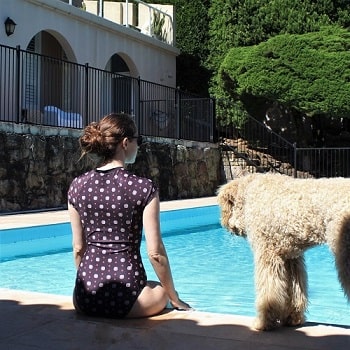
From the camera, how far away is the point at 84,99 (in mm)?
14125

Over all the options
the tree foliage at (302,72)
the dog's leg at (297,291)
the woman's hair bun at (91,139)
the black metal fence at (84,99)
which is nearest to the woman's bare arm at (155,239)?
the woman's hair bun at (91,139)

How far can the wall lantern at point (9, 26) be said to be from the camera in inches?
516

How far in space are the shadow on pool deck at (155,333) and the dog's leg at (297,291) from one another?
0.24ft

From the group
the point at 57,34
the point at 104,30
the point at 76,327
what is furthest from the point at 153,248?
the point at 104,30

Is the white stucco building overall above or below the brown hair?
above

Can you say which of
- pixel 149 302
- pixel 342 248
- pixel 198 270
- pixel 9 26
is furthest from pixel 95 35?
pixel 342 248

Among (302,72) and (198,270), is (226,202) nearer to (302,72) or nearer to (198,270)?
(198,270)

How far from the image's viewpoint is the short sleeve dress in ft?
10.5

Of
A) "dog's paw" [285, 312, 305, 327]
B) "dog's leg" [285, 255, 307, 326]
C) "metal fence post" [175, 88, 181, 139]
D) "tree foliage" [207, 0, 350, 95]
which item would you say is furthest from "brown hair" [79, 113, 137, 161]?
"tree foliage" [207, 0, 350, 95]

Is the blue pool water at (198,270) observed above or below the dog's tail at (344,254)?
below

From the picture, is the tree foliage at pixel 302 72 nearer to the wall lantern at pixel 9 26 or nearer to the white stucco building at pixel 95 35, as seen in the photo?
the white stucco building at pixel 95 35

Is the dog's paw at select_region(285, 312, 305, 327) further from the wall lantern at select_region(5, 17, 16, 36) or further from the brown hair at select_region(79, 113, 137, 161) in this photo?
the wall lantern at select_region(5, 17, 16, 36)

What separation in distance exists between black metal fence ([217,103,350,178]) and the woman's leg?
1584 centimetres

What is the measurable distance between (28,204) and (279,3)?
11.8 metres
